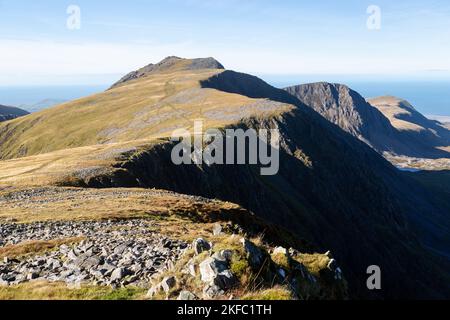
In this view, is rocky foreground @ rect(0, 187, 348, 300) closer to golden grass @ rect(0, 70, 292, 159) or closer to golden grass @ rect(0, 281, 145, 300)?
golden grass @ rect(0, 281, 145, 300)

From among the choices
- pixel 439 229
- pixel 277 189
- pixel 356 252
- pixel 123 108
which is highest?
pixel 123 108

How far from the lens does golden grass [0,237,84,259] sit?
795 inches

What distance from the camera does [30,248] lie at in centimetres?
2097

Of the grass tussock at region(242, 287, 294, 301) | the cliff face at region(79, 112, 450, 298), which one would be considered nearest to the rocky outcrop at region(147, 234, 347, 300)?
the grass tussock at region(242, 287, 294, 301)

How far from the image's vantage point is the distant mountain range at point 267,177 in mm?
67812

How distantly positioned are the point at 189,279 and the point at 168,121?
119 metres

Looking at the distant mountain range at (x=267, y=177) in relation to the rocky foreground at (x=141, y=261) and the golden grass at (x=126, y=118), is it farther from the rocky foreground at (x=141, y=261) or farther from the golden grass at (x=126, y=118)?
the rocky foreground at (x=141, y=261)

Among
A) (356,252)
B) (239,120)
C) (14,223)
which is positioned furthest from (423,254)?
(14,223)

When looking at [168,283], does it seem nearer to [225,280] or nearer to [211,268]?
[211,268]

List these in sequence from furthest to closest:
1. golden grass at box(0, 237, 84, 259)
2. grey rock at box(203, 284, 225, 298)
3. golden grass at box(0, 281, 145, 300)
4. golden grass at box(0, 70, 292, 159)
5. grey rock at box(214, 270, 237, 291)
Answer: golden grass at box(0, 70, 292, 159)
golden grass at box(0, 237, 84, 259)
golden grass at box(0, 281, 145, 300)
grey rock at box(214, 270, 237, 291)
grey rock at box(203, 284, 225, 298)

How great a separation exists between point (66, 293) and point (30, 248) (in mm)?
9026

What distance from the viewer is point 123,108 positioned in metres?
172

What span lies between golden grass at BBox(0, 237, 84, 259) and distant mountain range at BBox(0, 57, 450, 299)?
95.4 feet
